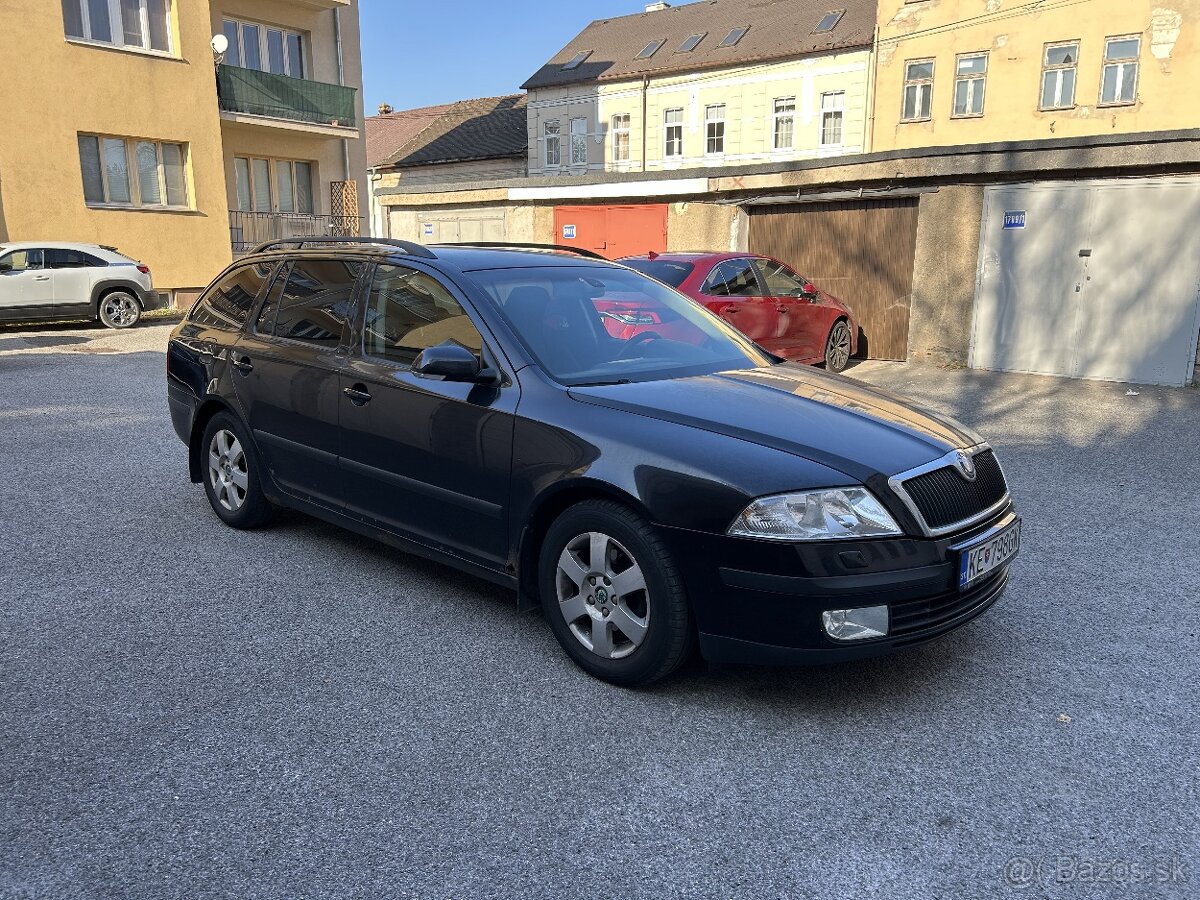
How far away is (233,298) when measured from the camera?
564 centimetres

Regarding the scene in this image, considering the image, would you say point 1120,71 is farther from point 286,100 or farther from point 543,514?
point 543,514

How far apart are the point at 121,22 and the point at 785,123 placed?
22.7 metres

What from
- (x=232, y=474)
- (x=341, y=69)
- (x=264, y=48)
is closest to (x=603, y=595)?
(x=232, y=474)

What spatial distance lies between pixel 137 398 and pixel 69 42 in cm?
1240

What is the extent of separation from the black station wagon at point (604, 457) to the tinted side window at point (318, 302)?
0.04 feet

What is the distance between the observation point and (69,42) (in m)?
18.5

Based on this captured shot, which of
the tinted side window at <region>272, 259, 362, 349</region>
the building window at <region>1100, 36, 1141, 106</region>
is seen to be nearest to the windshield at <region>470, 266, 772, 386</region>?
the tinted side window at <region>272, 259, 362, 349</region>

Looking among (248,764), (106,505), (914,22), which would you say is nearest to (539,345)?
(248,764)

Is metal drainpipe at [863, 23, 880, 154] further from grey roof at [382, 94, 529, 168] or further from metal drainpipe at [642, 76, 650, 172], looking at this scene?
grey roof at [382, 94, 529, 168]

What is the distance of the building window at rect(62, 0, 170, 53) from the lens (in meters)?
18.9

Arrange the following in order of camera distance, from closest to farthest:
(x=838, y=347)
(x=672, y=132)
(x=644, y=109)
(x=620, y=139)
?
(x=838, y=347), (x=672, y=132), (x=644, y=109), (x=620, y=139)

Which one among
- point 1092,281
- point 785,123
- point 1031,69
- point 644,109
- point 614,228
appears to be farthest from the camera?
point 644,109

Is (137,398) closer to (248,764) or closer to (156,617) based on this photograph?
(156,617)

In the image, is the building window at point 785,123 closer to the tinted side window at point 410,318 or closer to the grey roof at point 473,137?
the grey roof at point 473,137
